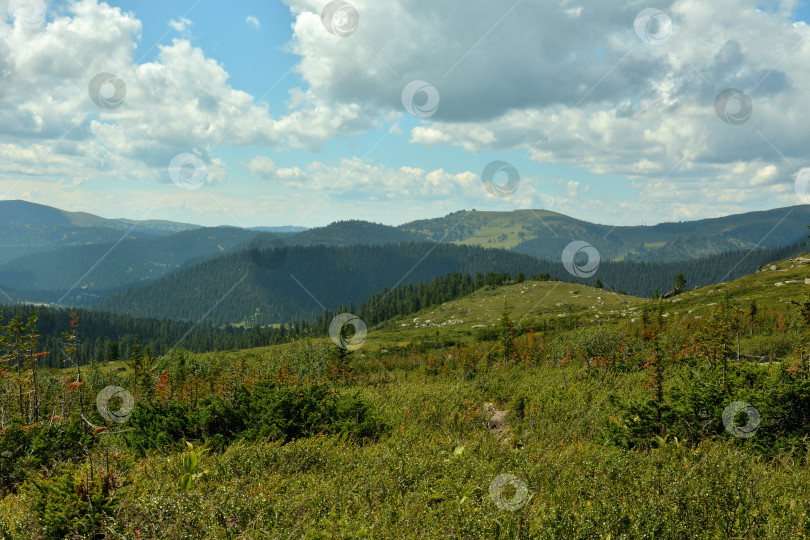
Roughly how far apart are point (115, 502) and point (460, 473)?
4.79 meters

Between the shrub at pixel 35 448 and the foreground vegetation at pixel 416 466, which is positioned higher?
the foreground vegetation at pixel 416 466

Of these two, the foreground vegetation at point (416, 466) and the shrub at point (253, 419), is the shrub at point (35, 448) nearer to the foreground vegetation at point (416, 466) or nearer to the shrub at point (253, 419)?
the foreground vegetation at point (416, 466)

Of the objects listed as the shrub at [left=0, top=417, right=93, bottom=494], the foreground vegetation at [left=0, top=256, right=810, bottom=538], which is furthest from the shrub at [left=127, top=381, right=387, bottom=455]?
the shrub at [left=0, top=417, right=93, bottom=494]

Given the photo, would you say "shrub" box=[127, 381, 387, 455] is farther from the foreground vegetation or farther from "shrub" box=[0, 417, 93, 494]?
"shrub" box=[0, 417, 93, 494]

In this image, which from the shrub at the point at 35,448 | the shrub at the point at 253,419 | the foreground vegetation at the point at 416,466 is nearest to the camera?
the foreground vegetation at the point at 416,466

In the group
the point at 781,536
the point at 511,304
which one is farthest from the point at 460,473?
the point at 511,304

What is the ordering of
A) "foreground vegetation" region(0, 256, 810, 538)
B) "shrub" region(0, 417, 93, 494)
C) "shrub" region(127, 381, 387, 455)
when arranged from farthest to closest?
"shrub" region(127, 381, 387, 455) → "shrub" region(0, 417, 93, 494) → "foreground vegetation" region(0, 256, 810, 538)

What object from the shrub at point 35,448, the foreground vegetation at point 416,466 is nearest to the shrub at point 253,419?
the foreground vegetation at point 416,466

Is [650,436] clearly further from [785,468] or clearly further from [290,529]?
[290,529]

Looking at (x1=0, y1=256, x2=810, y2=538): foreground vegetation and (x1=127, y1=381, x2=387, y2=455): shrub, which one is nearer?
(x1=0, y1=256, x2=810, y2=538): foreground vegetation

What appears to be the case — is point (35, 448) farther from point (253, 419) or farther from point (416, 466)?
point (416, 466)

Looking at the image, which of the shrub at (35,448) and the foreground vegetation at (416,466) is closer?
the foreground vegetation at (416,466)

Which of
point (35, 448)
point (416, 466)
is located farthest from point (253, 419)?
point (416, 466)

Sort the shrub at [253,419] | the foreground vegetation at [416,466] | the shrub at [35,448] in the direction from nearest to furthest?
the foreground vegetation at [416,466]
the shrub at [35,448]
the shrub at [253,419]
